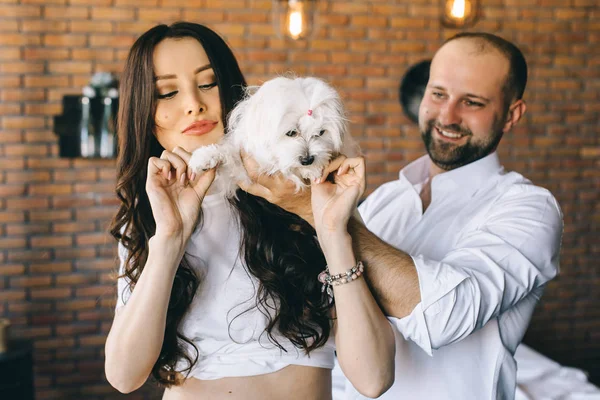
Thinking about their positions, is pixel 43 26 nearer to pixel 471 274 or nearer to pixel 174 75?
pixel 174 75

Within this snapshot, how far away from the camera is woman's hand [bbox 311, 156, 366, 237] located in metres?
1.33

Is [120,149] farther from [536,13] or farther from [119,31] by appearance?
[536,13]

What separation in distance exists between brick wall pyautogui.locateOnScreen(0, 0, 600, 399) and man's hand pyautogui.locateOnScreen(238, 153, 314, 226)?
2728 millimetres

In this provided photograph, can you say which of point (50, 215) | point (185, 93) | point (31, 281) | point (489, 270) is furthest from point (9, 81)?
point (489, 270)

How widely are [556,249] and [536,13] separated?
336 centimetres

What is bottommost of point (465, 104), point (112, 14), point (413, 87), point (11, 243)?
point (11, 243)

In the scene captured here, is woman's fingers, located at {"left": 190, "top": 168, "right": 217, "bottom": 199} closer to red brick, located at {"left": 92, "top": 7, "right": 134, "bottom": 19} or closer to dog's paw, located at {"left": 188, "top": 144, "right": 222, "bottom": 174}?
dog's paw, located at {"left": 188, "top": 144, "right": 222, "bottom": 174}

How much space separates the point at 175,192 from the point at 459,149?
1.01m

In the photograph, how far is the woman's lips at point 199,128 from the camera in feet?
4.93

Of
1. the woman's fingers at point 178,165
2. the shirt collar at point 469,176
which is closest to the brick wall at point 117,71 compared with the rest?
the shirt collar at point 469,176

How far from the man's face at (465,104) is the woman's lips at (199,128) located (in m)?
0.83

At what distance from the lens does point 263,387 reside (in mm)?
1387

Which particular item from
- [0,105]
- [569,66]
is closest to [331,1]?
[569,66]

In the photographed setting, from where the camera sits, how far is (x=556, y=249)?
5.50 ft
